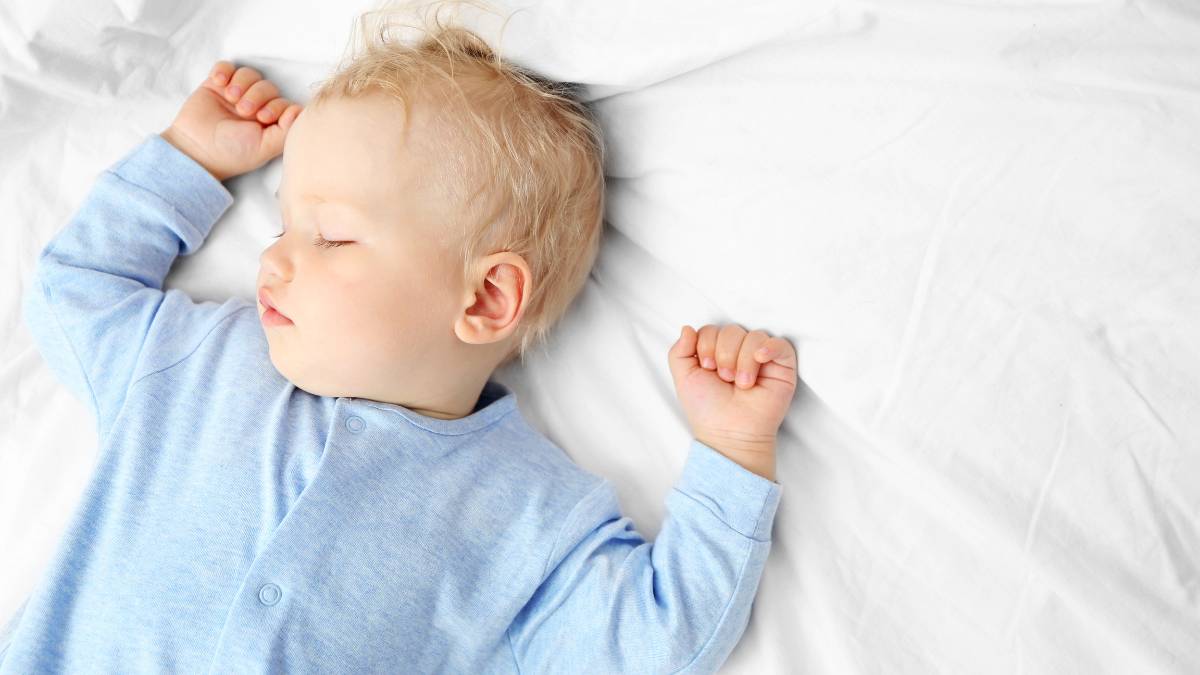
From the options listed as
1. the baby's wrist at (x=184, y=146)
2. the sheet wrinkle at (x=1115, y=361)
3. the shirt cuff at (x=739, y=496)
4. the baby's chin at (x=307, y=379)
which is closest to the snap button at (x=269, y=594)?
the baby's chin at (x=307, y=379)

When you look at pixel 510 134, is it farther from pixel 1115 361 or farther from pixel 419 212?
pixel 1115 361

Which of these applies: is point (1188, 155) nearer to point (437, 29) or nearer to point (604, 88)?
point (604, 88)

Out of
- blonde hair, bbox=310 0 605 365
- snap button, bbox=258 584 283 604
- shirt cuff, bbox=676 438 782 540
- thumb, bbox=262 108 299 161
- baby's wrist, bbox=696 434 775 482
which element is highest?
blonde hair, bbox=310 0 605 365

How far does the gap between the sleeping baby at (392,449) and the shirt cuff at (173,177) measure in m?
0.13

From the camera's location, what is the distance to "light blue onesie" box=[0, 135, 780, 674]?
1.08 metres

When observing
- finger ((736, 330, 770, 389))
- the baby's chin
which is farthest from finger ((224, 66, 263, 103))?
finger ((736, 330, 770, 389))

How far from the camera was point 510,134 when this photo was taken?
116cm

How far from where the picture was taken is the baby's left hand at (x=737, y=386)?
1136mm

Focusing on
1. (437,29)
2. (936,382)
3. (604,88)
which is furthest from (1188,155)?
(437,29)

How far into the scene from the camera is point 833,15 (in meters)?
1.01

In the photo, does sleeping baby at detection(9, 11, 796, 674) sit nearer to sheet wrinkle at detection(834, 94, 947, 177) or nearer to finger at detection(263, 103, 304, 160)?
finger at detection(263, 103, 304, 160)

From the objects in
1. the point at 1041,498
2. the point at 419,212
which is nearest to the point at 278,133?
the point at 419,212

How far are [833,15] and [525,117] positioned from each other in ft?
1.24

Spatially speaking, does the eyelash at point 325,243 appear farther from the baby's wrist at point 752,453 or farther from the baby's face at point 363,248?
the baby's wrist at point 752,453
